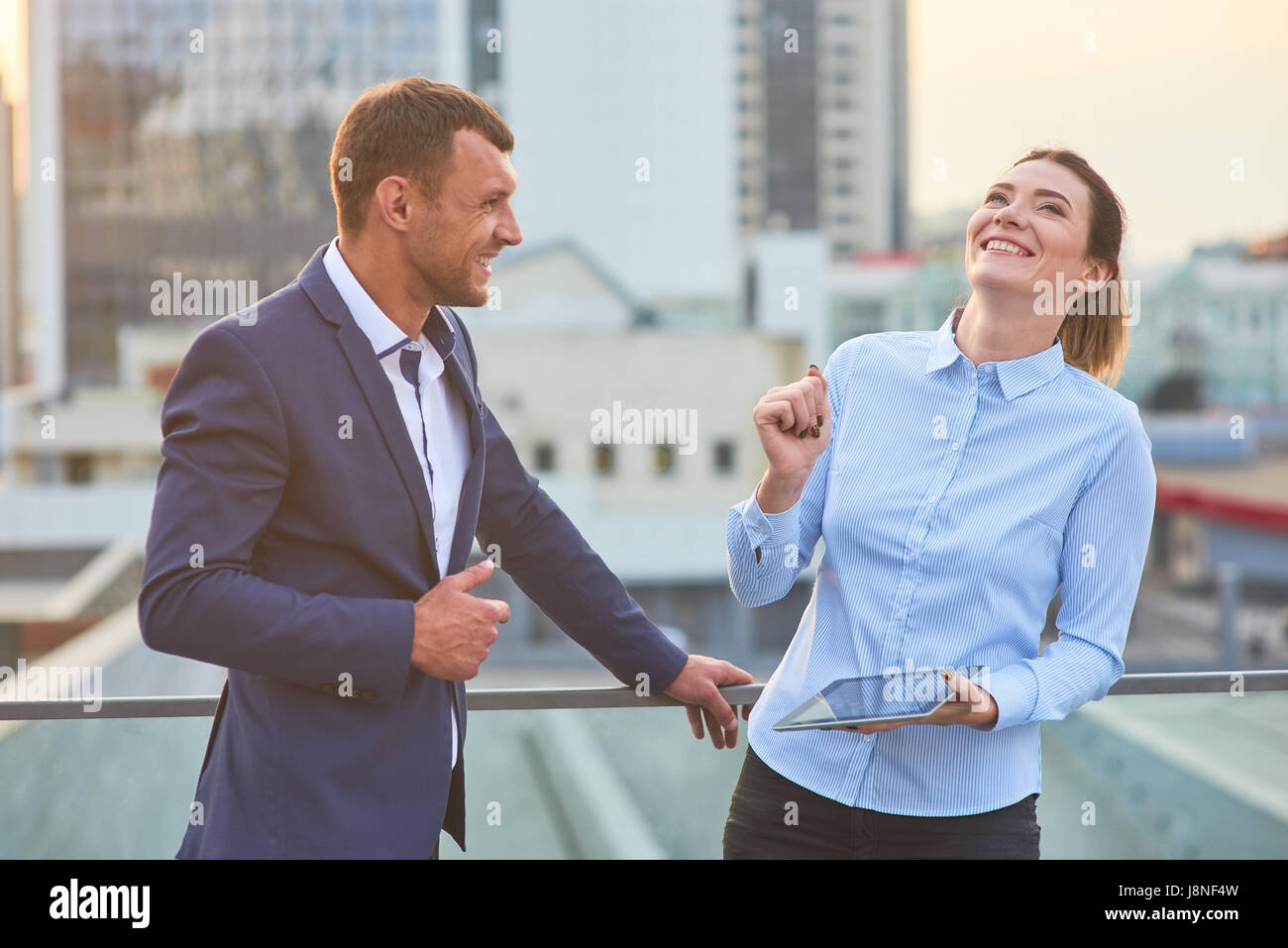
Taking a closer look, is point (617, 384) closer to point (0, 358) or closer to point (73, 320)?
point (73, 320)

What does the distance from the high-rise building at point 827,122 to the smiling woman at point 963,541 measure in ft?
263

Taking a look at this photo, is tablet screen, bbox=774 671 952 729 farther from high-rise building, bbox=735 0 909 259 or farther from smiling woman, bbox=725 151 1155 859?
high-rise building, bbox=735 0 909 259

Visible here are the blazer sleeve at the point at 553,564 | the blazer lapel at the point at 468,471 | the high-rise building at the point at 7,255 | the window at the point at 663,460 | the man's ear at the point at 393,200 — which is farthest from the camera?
the high-rise building at the point at 7,255

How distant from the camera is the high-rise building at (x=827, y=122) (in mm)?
85375

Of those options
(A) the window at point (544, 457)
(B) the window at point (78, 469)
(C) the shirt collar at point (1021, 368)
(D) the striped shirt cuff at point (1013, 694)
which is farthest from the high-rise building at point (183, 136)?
(D) the striped shirt cuff at point (1013, 694)

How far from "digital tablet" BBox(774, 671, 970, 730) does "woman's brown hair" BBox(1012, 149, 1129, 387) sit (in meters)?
0.63

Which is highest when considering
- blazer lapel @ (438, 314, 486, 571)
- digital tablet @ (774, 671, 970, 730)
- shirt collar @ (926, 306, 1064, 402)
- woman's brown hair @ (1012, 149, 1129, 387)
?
woman's brown hair @ (1012, 149, 1129, 387)

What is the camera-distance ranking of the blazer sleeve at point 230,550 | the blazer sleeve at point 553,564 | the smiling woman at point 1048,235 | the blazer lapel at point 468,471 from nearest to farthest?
the blazer sleeve at point 230,550
the blazer lapel at point 468,471
the smiling woman at point 1048,235
the blazer sleeve at point 553,564

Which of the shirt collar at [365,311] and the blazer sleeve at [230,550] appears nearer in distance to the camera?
the blazer sleeve at [230,550]

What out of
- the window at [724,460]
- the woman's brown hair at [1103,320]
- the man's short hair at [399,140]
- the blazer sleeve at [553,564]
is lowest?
the window at [724,460]

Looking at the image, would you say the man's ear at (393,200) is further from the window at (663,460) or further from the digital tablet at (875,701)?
the window at (663,460)

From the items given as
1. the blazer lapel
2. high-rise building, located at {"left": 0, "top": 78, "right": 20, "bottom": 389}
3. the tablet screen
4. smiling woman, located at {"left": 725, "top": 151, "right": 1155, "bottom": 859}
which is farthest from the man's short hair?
high-rise building, located at {"left": 0, "top": 78, "right": 20, "bottom": 389}

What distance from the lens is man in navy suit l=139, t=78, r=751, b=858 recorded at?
4.91ft

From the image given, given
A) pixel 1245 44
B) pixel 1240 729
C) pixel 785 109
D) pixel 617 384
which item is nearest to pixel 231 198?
pixel 617 384
